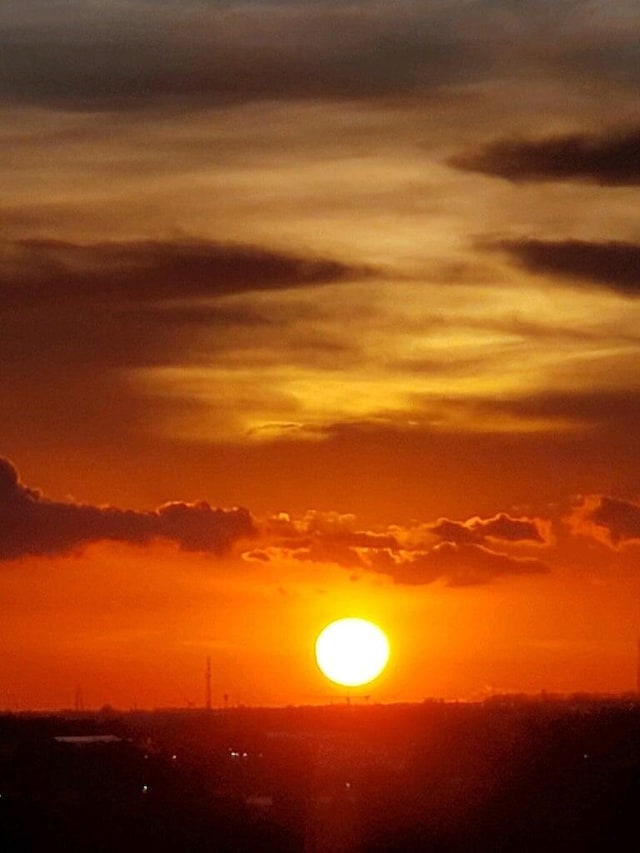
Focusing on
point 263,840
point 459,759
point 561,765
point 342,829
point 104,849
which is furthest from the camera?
point 459,759

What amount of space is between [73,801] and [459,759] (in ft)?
224

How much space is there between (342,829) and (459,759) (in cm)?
7377

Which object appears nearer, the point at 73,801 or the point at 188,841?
the point at 188,841

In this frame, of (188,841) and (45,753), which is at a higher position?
(45,753)

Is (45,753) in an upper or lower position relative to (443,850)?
upper

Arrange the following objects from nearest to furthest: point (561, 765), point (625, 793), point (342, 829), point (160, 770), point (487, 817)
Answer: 1. point (342, 829)
2. point (487, 817)
3. point (625, 793)
4. point (160, 770)
5. point (561, 765)

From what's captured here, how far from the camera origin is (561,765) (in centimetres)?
15225

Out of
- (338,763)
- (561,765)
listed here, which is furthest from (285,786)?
(338,763)

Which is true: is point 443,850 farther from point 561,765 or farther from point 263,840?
point 561,765

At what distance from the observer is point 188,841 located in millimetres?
89688

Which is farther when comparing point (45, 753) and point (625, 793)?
point (45, 753)

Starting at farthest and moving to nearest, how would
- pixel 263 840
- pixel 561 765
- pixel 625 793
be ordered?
1. pixel 561 765
2. pixel 625 793
3. pixel 263 840

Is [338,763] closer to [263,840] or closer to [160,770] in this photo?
[160,770]

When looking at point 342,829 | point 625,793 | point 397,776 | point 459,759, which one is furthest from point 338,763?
point 342,829
